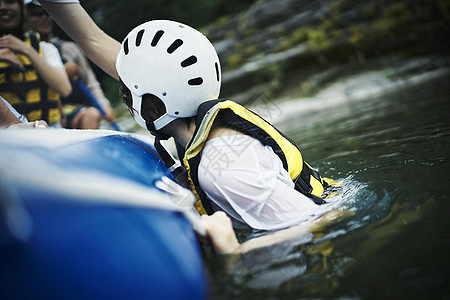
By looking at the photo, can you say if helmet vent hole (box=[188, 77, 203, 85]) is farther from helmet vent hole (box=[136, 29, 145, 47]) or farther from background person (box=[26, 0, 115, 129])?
background person (box=[26, 0, 115, 129])

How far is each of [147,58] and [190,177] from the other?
62 centimetres

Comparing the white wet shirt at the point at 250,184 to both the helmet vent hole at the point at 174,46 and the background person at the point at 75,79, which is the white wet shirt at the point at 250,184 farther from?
the background person at the point at 75,79

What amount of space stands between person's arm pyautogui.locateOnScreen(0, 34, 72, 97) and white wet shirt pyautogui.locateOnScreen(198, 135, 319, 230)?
8.65 feet

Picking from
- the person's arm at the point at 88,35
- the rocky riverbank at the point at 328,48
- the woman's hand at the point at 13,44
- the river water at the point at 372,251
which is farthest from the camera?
the rocky riverbank at the point at 328,48

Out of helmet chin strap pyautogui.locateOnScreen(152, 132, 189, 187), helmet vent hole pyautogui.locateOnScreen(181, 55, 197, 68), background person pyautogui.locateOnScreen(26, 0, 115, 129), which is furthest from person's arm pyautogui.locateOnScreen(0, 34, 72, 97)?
helmet vent hole pyautogui.locateOnScreen(181, 55, 197, 68)

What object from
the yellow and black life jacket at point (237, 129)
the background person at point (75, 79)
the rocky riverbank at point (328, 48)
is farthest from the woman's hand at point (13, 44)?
the rocky riverbank at point (328, 48)

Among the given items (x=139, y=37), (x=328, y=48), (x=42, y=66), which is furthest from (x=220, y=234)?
(x=328, y=48)

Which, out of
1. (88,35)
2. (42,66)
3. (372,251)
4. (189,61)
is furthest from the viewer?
(42,66)

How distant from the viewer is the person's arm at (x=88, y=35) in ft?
7.57

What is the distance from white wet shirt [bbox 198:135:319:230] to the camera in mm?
1473

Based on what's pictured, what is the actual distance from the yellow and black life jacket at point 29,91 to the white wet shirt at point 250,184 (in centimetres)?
271

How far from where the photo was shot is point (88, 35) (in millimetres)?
2352

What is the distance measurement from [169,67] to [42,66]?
235 cm

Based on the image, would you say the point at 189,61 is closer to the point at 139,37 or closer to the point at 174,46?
Result: the point at 174,46
